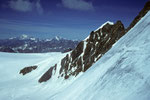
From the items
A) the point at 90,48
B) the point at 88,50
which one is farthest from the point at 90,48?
the point at 88,50

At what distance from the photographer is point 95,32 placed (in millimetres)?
35031

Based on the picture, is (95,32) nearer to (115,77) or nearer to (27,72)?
(115,77)

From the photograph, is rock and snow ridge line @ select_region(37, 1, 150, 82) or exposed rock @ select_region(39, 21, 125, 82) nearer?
exposed rock @ select_region(39, 21, 125, 82)

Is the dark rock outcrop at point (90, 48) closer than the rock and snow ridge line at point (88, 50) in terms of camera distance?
Yes

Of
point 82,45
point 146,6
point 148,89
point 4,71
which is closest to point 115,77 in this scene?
point 148,89

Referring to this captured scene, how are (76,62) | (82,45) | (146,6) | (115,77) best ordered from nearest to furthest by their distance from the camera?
1. (115,77)
2. (146,6)
3. (76,62)
4. (82,45)

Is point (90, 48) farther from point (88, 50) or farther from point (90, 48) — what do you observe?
point (88, 50)

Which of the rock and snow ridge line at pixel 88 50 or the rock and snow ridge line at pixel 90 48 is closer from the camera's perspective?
the rock and snow ridge line at pixel 90 48

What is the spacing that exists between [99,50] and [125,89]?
22926 millimetres

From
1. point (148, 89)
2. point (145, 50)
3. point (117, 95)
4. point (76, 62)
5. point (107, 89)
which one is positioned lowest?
point (148, 89)

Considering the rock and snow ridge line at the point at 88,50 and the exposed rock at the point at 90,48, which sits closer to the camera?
the exposed rock at the point at 90,48

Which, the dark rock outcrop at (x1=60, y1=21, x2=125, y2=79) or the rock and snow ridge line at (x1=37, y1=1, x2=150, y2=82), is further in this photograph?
the rock and snow ridge line at (x1=37, y1=1, x2=150, y2=82)

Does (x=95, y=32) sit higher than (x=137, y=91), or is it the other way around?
(x=95, y=32)

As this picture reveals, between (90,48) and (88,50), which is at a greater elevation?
(90,48)
